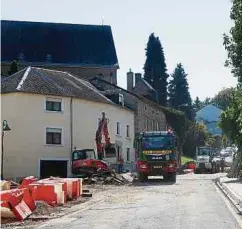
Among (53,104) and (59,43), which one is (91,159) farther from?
(59,43)

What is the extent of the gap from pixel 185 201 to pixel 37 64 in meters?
57.4

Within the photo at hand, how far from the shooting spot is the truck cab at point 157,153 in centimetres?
3254

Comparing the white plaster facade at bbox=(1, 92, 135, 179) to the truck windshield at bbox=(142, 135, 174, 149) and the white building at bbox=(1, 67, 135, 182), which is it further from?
the truck windshield at bbox=(142, 135, 174, 149)

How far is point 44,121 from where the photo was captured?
42656 mm

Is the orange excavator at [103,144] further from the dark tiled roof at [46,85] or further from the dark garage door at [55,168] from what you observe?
the dark tiled roof at [46,85]

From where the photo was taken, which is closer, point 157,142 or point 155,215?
point 155,215

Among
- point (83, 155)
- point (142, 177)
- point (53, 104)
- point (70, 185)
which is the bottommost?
point (142, 177)

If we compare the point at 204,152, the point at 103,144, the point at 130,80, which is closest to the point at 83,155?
the point at 103,144

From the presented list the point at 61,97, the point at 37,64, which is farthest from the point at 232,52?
the point at 37,64

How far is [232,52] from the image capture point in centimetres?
2120

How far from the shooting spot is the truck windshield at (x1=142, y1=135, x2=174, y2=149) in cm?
3256

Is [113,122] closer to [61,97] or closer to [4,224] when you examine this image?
[61,97]

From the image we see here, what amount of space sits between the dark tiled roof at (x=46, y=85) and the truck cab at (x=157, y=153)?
13.2 m

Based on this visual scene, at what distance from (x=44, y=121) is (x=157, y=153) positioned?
13.4m
